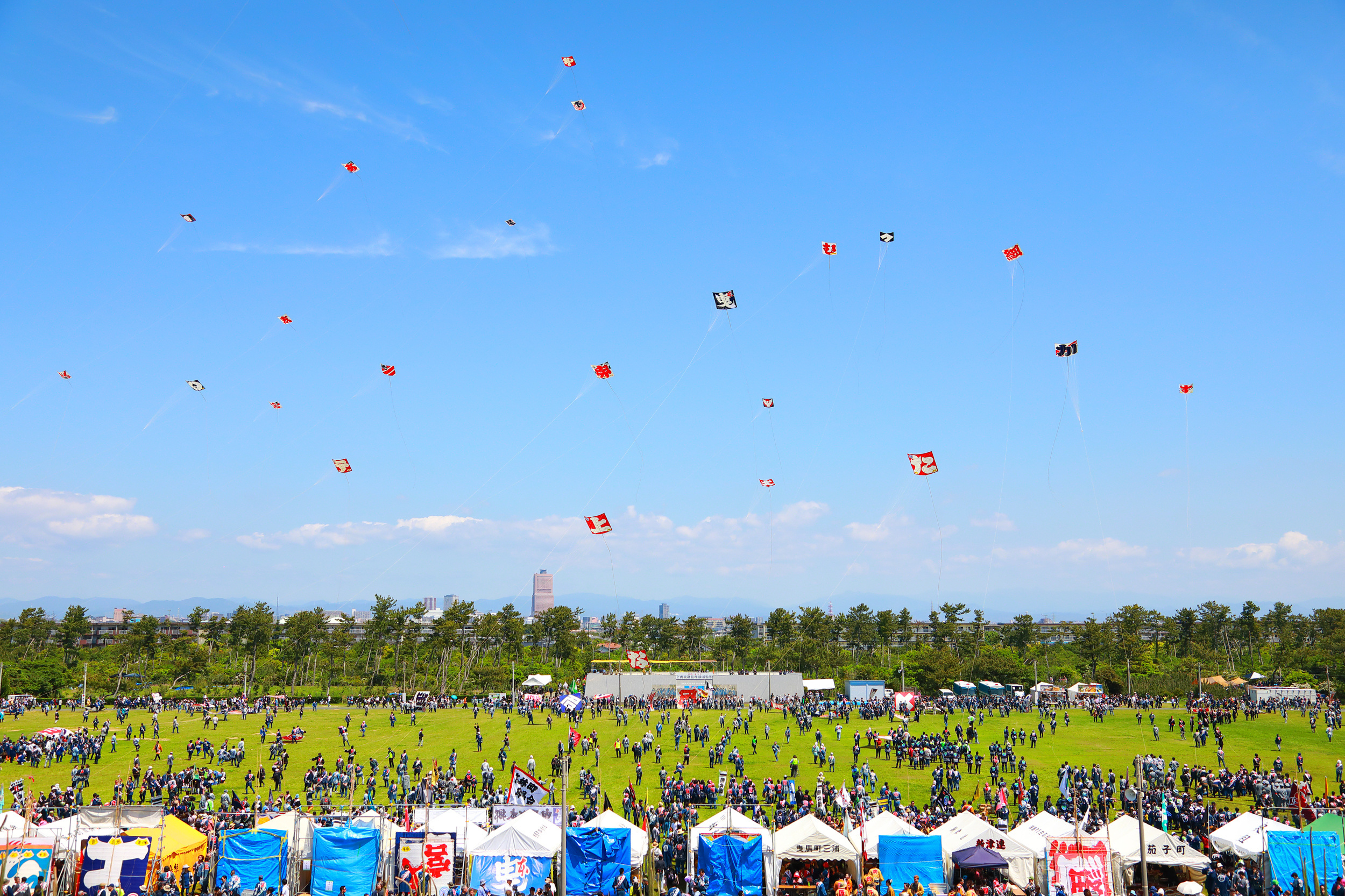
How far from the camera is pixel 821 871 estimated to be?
63.5ft

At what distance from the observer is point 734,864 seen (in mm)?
18531

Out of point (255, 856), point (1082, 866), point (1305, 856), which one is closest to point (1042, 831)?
point (1082, 866)

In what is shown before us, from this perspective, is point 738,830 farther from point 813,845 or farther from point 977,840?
point 977,840

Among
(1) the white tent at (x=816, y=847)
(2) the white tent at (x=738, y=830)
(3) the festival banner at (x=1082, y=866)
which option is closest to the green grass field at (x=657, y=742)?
(2) the white tent at (x=738, y=830)

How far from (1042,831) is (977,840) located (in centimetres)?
135

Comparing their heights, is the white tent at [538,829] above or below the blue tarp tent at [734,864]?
above

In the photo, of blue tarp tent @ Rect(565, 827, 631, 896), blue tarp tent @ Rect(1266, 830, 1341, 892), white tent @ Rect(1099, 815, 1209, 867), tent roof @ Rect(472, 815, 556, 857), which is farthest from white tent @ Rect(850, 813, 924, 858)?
blue tarp tent @ Rect(1266, 830, 1341, 892)

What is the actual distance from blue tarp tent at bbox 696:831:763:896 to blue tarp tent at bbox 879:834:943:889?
2.61 meters

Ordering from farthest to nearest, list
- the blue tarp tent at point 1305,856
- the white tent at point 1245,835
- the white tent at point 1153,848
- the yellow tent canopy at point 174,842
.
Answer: the white tent at point 1245,835, the white tent at point 1153,848, the blue tarp tent at point 1305,856, the yellow tent canopy at point 174,842

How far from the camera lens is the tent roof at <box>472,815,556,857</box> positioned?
18516 millimetres

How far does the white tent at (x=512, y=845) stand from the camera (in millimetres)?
18516

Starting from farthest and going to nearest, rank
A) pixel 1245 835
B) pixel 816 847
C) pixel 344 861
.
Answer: pixel 1245 835, pixel 816 847, pixel 344 861

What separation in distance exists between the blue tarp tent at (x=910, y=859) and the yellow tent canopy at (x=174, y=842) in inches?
568

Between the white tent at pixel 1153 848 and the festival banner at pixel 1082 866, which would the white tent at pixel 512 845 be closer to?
the festival banner at pixel 1082 866
